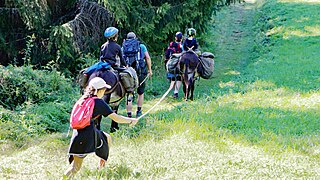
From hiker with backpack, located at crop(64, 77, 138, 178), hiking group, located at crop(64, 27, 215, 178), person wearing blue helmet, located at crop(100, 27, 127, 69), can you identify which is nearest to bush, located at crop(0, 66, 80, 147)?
hiking group, located at crop(64, 27, 215, 178)

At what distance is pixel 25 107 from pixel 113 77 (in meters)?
3.20

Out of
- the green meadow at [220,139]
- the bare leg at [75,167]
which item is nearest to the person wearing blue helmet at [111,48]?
the green meadow at [220,139]

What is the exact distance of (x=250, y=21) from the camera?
27594mm

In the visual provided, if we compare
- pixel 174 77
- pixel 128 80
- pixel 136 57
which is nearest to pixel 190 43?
pixel 174 77

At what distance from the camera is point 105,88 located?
18.6 ft

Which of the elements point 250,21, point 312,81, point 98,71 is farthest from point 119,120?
point 250,21

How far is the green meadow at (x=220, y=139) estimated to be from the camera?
5723 millimetres

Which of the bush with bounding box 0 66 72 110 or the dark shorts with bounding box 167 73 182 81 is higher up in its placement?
the bush with bounding box 0 66 72 110

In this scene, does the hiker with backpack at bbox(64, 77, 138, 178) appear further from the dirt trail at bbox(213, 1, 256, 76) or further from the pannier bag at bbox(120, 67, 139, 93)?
the dirt trail at bbox(213, 1, 256, 76)

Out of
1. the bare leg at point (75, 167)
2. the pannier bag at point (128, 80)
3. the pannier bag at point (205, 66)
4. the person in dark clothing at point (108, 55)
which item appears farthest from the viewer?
the pannier bag at point (205, 66)

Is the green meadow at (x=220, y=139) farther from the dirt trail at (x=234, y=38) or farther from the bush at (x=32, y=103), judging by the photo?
the dirt trail at (x=234, y=38)

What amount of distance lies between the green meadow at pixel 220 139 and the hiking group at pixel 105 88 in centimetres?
35

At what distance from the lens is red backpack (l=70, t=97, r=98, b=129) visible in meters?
5.30

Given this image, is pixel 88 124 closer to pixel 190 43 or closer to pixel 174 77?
pixel 190 43
